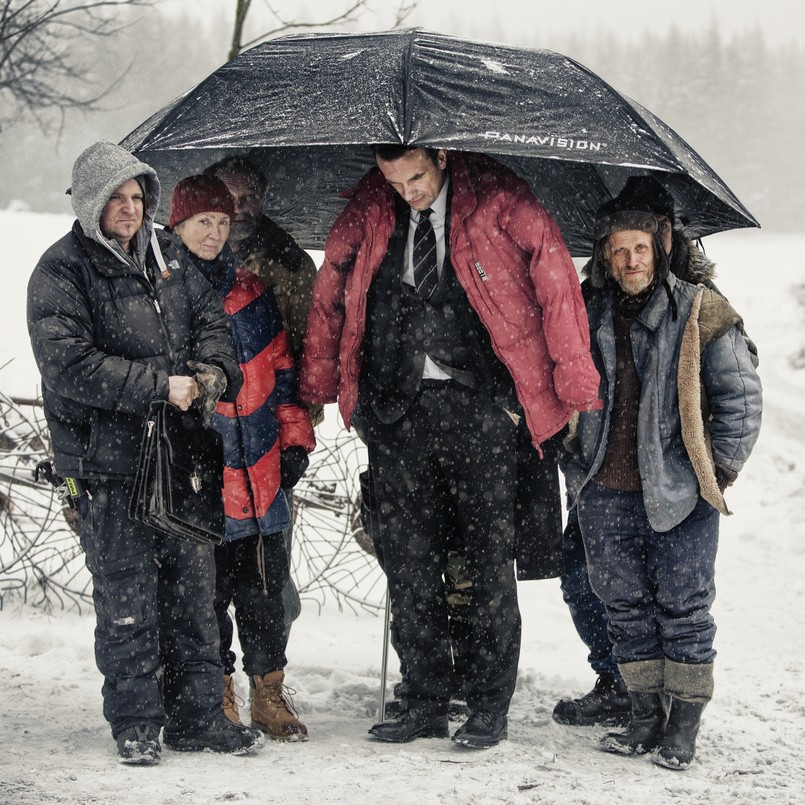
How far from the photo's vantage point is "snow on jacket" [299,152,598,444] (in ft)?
12.2

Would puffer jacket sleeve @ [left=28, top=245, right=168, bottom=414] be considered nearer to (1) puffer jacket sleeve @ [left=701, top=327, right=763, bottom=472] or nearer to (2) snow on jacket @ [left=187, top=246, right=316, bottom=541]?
(2) snow on jacket @ [left=187, top=246, right=316, bottom=541]

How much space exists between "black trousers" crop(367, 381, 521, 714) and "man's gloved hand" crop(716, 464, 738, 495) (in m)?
0.72

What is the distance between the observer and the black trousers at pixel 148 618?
11.8ft

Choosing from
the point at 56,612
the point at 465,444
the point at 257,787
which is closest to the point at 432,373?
the point at 465,444

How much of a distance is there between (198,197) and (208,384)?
742 mm

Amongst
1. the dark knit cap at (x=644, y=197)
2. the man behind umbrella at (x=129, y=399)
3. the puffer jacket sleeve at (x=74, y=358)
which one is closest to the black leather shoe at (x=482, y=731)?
the man behind umbrella at (x=129, y=399)

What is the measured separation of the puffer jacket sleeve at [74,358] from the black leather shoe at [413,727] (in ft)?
4.87

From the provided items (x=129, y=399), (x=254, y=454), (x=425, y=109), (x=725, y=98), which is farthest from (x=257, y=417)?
(x=725, y=98)

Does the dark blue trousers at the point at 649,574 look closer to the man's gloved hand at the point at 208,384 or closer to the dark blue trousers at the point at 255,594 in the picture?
the dark blue trousers at the point at 255,594

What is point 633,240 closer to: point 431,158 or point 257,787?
point 431,158

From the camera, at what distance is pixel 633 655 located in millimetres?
3945

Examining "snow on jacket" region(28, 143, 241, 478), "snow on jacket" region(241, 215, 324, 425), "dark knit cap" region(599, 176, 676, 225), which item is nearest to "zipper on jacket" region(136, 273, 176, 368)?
"snow on jacket" region(28, 143, 241, 478)

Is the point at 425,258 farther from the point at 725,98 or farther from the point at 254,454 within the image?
the point at 725,98

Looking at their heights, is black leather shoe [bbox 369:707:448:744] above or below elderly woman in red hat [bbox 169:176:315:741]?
below
